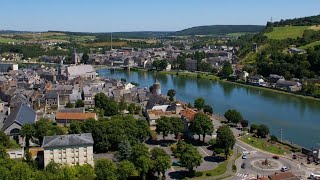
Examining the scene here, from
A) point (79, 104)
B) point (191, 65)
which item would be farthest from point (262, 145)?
point (191, 65)

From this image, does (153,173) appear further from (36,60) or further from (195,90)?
(36,60)

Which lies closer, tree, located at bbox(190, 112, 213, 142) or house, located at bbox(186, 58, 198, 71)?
tree, located at bbox(190, 112, 213, 142)

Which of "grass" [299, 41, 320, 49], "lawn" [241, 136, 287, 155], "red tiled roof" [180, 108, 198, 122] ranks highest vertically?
"grass" [299, 41, 320, 49]

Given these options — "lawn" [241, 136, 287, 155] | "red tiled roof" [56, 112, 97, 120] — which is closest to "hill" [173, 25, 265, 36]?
"red tiled roof" [56, 112, 97, 120]

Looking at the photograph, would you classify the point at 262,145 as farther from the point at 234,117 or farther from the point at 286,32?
the point at 286,32

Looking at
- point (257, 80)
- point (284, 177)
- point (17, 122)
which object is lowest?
point (284, 177)

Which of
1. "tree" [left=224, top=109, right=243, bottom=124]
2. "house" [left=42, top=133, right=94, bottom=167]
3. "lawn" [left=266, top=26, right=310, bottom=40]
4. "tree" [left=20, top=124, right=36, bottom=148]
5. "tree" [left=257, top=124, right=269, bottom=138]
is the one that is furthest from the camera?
"lawn" [left=266, top=26, right=310, bottom=40]

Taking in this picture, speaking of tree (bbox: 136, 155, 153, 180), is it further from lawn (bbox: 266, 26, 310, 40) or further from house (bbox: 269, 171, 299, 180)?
lawn (bbox: 266, 26, 310, 40)
